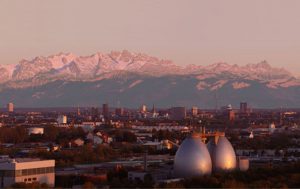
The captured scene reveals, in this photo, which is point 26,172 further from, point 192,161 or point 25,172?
point 192,161

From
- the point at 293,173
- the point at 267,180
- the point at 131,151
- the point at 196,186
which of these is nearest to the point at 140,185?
the point at 196,186

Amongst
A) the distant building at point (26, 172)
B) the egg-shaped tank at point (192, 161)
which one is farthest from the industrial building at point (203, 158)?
the distant building at point (26, 172)

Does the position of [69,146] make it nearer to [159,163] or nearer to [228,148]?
[159,163]

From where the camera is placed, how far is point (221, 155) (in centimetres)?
4384

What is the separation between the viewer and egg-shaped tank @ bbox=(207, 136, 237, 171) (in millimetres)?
43688

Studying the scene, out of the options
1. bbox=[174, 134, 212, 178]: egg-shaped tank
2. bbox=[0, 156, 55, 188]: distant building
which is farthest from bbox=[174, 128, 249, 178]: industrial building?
bbox=[0, 156, 55, 188]: distant building

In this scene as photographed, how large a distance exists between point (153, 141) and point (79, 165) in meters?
29.5

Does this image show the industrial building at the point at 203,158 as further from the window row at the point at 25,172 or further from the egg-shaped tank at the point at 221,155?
the window row at the point at 25,172

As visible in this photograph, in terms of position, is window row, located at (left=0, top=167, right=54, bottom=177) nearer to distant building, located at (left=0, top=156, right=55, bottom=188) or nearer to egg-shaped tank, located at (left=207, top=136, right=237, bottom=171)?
distant building, located at (left=0, top=156, right=55, bottom=188)

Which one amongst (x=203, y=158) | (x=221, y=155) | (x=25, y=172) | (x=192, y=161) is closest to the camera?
(x=25, y=172)

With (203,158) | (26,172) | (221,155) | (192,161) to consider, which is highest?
(221,155)

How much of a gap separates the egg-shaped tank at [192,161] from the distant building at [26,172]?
6.11 metres

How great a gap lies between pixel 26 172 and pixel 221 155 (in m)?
9.71

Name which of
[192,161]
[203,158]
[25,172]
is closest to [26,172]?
[25,172]
